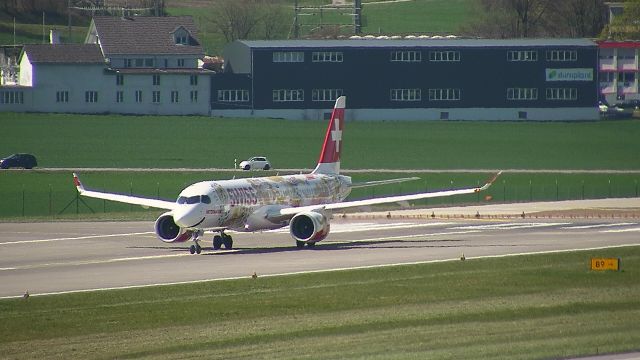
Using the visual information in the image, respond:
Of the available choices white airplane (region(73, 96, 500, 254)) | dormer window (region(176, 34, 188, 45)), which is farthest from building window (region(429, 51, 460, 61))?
white airplane (region(73, 96, 500, 254))

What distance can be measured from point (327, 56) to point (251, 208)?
316 feet

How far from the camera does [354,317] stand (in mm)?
44000

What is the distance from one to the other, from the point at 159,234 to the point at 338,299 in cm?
1748

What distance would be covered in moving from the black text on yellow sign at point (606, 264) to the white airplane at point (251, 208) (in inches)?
451

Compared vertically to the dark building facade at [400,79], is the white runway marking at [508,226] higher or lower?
lower

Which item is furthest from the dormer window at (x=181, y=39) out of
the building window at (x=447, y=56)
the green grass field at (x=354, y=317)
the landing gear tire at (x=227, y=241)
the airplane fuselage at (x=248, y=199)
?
the green grass field at (x=354, y=317)

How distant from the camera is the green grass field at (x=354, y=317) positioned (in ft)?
127

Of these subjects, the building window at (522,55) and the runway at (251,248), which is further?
the building window at (522,55)

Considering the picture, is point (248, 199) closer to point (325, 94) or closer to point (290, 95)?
point (290, 95)

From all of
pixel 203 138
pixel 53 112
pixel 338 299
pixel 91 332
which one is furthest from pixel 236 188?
pixel 53 112

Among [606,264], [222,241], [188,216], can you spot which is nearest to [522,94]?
[222,241]

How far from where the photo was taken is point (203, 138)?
139875 millimetres

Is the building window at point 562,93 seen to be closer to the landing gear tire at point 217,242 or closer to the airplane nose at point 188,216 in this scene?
the landing gear tire at point 217,242

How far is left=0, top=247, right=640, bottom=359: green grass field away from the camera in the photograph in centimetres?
3875
